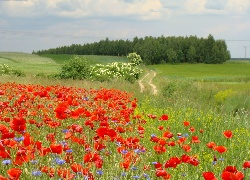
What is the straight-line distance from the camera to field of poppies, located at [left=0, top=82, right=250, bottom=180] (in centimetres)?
363

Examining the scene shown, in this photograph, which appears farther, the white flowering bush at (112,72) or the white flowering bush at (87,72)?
the white flowering bush at (112,72)

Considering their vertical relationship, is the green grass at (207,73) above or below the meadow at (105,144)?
below

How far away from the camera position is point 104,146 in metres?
4.07

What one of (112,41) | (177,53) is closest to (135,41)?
(112,41)

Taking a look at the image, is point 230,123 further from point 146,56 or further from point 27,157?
point 146,56

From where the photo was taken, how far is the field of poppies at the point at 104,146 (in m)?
3.63

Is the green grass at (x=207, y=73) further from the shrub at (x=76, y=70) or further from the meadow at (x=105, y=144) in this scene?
the meadow at (x=105, y=144)

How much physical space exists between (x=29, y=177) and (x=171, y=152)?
2336 mm

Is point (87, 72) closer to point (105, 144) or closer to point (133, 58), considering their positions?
point (105, 144)

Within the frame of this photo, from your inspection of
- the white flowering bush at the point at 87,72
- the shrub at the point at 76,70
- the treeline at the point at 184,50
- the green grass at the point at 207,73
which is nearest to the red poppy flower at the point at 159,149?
the white flowering bush at the point at 87,72

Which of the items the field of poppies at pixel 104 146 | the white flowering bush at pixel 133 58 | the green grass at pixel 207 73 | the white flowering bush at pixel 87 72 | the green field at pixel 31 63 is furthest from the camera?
the white flowering bush at pixel 133 58

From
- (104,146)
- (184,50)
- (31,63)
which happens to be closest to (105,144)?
(104,146)

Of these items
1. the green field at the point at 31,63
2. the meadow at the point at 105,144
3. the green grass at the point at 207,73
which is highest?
the meadow at the point at 105,144

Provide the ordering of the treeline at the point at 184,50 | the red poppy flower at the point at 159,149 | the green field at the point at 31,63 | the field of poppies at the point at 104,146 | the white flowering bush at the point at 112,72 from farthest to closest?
the treeline at the point at 184,50 < the green field at the point at 31,63 < the white flowering bush at the point at 112,72 < the red poppy flower at the point at 159,149 < the field of poppies at the point at 104,146
